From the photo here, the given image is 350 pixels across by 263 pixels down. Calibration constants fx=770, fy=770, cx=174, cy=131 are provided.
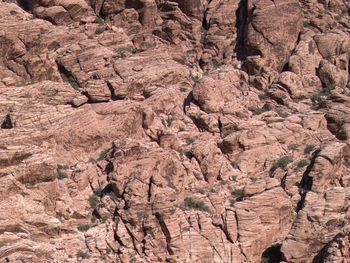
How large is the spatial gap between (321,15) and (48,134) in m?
18.8

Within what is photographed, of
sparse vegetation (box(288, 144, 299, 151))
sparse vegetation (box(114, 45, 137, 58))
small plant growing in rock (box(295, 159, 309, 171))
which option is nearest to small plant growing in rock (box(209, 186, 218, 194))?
small plant growing in rock (box(295, 159, 309, 171))

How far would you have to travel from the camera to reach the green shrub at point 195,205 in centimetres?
3559

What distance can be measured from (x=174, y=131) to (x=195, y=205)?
5.33 meters

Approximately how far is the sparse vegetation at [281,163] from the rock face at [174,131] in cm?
8

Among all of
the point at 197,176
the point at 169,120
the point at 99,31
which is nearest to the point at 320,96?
the point at 169,120

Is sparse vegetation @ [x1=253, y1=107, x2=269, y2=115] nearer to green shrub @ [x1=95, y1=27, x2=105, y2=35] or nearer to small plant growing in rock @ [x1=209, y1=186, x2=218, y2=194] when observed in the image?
small plant growing in rock @ [x1=209, y1=186, x2=218, y2=194]

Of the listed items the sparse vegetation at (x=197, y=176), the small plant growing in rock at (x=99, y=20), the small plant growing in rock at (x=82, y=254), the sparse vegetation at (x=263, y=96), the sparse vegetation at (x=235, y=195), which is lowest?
the small plant growing in rock at (x=82, y=254)

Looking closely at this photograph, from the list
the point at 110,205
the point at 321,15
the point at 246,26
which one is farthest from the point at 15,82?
the point at 321,15

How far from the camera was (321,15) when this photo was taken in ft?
152

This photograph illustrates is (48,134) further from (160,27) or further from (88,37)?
(160,27)

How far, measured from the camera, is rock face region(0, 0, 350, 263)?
34.2 meters

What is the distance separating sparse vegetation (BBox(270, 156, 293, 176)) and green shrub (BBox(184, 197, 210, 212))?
4.25m

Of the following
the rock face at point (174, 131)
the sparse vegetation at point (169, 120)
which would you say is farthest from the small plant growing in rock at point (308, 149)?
the sparse vegetation at point (169, 120)

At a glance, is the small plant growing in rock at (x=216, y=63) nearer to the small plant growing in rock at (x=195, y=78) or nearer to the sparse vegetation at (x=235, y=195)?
the small plant growing in rock at (x=195, y=78)
